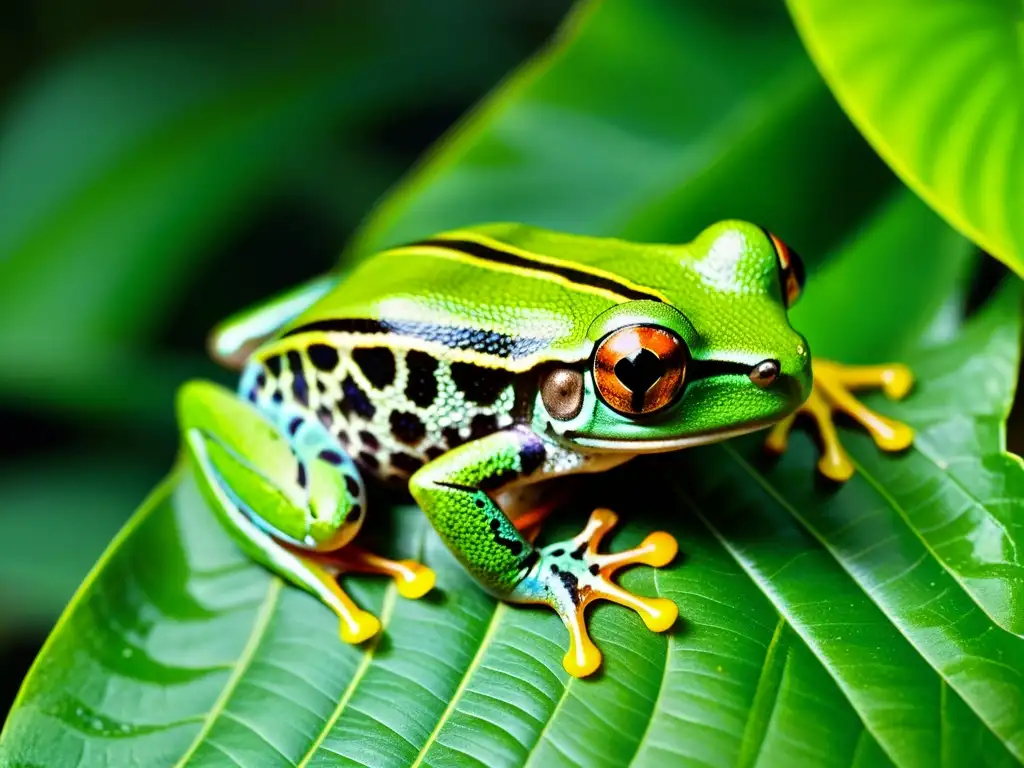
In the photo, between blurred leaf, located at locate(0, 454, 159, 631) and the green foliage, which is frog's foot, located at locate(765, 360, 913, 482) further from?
blurred leaf, located at locate(0, 454, 159, 631)

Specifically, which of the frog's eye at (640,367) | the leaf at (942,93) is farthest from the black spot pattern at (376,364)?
the leaf at (942,93)

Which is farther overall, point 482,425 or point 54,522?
point 54,522

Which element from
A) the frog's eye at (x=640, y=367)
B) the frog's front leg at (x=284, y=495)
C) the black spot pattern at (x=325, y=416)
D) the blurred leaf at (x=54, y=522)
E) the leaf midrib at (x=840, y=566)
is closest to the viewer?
the leaf midrib at (x=840, y=566)

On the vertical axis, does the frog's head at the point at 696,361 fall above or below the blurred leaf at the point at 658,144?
below

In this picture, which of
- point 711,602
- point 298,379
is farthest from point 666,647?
point 298,379

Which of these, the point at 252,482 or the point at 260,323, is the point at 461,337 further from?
the point at 260,323

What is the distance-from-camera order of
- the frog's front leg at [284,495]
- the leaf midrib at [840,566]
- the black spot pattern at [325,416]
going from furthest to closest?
the black spot pattern at [325,416] → the frog's front leg at [284,495] → the leaf midrib at [840,566]

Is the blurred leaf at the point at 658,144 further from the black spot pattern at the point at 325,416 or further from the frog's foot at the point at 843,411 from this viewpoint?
the black spot pattern at the point at 325,416
